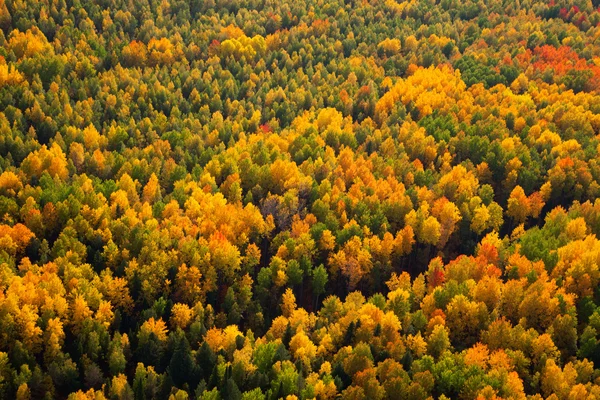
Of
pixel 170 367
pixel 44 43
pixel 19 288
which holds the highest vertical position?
pixel 44 43

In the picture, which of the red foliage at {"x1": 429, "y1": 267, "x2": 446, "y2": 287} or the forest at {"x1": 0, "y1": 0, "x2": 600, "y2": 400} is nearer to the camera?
the forest at {"x1": 0, "y1": 0, "x2": 600, "y2": 400}

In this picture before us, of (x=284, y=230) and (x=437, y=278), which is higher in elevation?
(x=437, y=278)

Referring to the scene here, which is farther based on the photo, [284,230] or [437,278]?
[284,230]

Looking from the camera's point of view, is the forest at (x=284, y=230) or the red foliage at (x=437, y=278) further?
the red foliage at (x=437, y=278)

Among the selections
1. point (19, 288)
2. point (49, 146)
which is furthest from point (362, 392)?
point (49, 146)

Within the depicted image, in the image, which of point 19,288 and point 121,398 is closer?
point 121,398

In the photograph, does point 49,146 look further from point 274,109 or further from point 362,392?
point 362,392

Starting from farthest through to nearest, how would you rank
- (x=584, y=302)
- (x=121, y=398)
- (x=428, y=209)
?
(x=428, y=209), (x=584, y=302), (x=121, y=398)

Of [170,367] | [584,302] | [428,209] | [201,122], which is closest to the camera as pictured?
[170,367]
